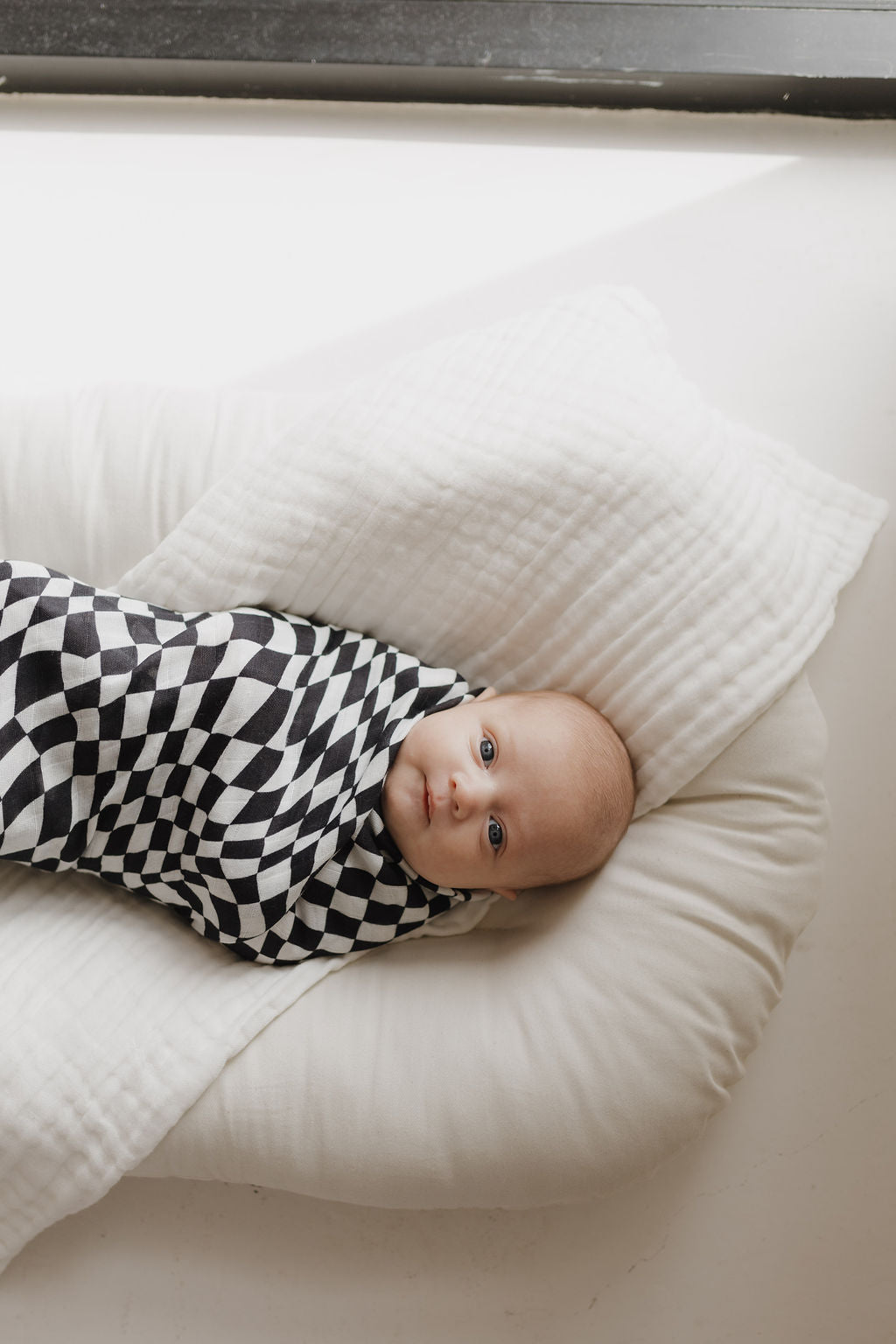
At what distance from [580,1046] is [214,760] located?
1.70 ft

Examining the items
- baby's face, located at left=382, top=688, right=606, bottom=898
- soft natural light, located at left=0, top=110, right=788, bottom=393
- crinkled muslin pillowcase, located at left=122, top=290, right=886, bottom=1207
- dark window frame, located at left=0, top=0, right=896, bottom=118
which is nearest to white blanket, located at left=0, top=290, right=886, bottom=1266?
crinkled muslin pillowcase, located at left=122, top=290, right=886, bottom=1207

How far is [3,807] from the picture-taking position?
3.39 feet

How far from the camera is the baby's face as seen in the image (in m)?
1.02

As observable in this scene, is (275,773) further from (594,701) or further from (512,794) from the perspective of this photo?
(594,701)

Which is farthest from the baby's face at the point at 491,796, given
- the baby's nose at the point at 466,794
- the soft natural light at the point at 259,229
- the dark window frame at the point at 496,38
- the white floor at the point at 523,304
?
the dark window frame at the point at 496,38

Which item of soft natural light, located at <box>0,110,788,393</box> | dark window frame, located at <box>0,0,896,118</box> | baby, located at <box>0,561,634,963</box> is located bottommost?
baby, located at <box>0,561,634,963</box>

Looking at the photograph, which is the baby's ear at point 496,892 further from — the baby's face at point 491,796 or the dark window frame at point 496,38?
the dark window frame at point 496,38

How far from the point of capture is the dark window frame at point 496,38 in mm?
1349

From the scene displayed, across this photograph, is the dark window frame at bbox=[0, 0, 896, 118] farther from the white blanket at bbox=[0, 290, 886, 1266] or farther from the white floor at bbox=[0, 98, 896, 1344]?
the white blanket at bbox=[0, 290, 886, 1266]

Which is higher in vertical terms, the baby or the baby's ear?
the baby

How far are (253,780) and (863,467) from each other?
898 millimetres

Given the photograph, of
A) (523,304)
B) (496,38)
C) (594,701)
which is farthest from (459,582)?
(496,38)

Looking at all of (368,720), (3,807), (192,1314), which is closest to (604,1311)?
(192,1314)

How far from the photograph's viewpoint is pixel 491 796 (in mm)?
1021
